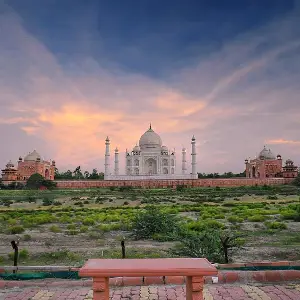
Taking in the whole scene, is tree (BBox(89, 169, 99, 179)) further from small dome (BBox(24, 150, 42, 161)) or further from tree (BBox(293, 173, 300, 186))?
tree (BBox(293, 173, 300, 186))

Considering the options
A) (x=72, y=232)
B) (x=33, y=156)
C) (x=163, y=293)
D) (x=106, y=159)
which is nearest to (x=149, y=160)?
(x=106, y=159)

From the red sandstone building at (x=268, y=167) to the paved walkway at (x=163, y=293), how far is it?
5337 centimetres

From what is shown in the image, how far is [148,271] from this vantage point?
4211 millimetres

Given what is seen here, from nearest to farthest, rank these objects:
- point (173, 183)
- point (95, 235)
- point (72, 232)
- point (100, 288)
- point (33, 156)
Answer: point (100, 288)
point (95, 235)
point (72, 232)
point (173, 183)
point (33, 156)

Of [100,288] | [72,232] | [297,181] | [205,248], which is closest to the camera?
[100,288]

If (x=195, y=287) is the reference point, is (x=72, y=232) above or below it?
below

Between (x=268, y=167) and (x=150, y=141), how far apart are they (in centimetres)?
2021

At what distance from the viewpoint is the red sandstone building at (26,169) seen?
56.1 metres

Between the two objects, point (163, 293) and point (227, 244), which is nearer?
point (163, 293)

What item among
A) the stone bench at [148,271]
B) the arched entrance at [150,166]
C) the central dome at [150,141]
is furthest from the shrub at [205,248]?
the central dome at [150,141]

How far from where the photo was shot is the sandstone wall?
51.7 meters

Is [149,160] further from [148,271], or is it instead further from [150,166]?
[148,271]

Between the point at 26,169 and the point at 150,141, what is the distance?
21.3 metres

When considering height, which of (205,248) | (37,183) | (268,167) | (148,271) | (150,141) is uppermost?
(150,141)
